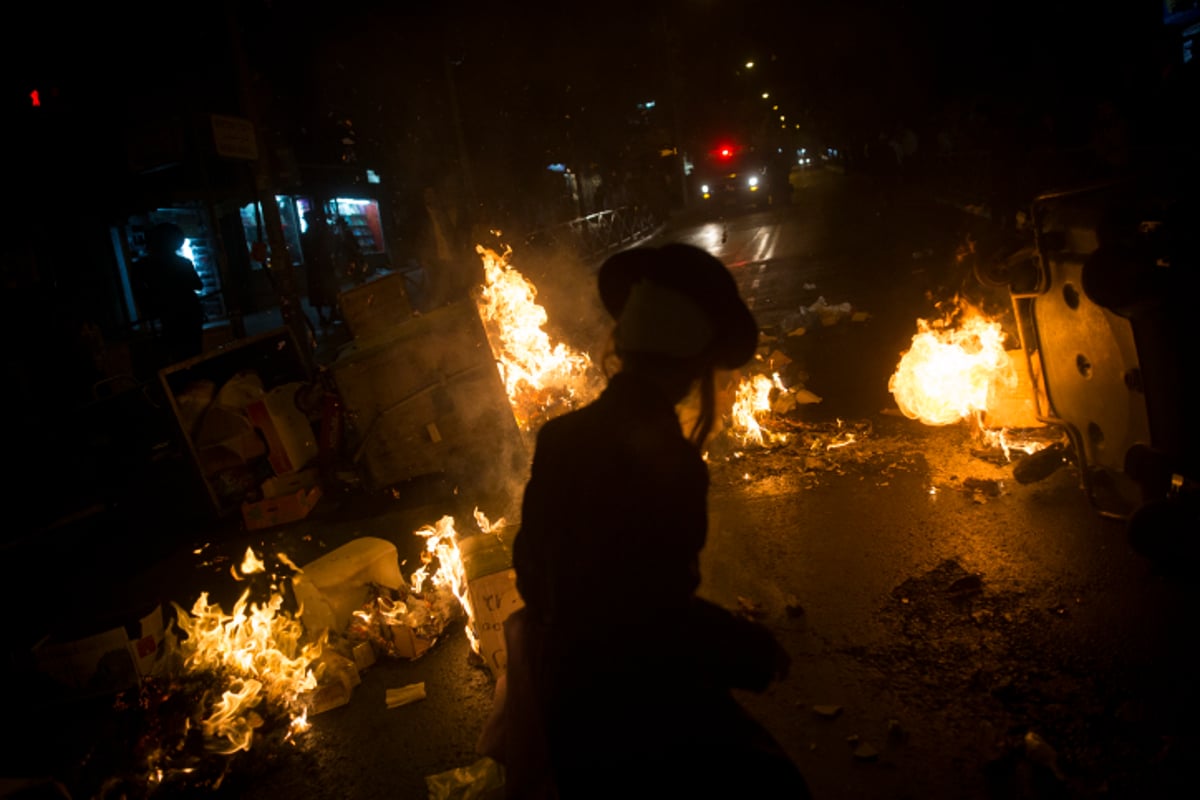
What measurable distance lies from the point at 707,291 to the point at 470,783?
2427 millimetres

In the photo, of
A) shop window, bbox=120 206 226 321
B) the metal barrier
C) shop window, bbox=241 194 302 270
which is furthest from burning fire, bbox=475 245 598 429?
shop window, bbox=241 194 302 270

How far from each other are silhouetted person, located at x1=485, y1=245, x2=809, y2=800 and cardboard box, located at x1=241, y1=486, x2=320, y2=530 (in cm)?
477

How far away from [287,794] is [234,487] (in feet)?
12.0

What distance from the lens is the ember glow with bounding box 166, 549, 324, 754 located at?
367cm

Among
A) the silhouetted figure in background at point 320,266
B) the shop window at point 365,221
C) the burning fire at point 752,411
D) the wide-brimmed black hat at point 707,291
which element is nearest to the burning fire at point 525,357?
the burning fire at point 752,411

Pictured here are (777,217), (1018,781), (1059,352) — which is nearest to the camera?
(1018,781)

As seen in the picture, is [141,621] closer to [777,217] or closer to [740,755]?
[740,755]

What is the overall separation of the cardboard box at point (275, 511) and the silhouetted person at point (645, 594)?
15.7 ft

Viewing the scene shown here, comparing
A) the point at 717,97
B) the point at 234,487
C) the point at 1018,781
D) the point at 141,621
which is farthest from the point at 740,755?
the point at 717,97

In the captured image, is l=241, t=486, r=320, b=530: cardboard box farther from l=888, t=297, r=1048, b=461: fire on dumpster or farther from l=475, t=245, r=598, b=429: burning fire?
l=888, t=297, r=1048, b=461: fire on dumpster

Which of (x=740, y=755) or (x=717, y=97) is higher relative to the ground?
(x=717, y=97)

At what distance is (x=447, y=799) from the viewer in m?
3.07

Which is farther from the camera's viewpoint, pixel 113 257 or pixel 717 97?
pixel 717 97

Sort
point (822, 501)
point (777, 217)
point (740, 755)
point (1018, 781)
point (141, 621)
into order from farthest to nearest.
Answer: point (777, 217)
point (822, 501)
point (141, 621)
point (1018, 781)
point (740, 755)
